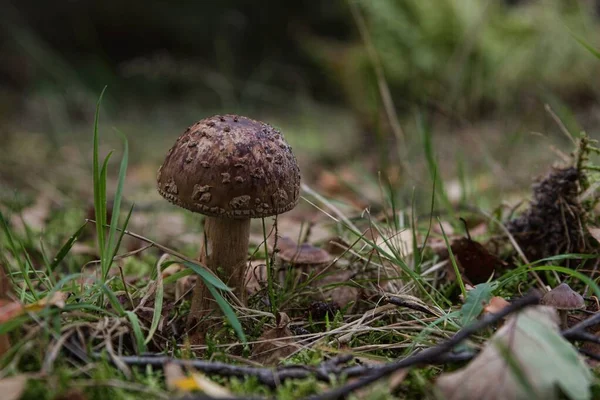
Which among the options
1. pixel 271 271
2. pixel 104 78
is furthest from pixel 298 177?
pixel 104 78

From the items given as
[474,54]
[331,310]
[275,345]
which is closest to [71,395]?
[275,345]

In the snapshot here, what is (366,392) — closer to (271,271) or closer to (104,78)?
(271,271)

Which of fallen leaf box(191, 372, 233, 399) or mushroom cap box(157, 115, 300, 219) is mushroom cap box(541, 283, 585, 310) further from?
fallen leaf box(191, 372, 233, 399)

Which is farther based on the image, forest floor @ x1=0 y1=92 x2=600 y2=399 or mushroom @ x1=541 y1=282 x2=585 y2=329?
mushroom @ x1=541 y1=282 x2=585 y2=329

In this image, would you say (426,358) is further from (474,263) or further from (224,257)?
(474,263)

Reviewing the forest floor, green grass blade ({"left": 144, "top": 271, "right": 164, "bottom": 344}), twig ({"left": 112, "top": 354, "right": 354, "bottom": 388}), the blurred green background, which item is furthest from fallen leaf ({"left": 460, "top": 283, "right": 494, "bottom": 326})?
the blurred green background

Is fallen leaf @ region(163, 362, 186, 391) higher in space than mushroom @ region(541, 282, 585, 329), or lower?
lower
